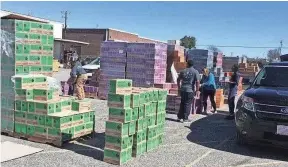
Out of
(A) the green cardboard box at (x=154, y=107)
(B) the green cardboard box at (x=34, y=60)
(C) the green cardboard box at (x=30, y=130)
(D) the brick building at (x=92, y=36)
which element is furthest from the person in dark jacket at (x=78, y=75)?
(D) the brick building at (x=92, y=36)

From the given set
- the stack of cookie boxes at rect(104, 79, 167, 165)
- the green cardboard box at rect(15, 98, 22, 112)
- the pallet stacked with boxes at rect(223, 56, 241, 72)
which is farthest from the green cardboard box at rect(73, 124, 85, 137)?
the pallet stacked with boxes at rect(223, 56, 241, 72)

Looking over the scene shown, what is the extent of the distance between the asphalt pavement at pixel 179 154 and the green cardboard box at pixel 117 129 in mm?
583

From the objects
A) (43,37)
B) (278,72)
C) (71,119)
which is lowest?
(71,119)

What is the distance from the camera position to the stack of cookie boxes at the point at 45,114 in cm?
754

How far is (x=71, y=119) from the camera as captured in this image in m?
7.71

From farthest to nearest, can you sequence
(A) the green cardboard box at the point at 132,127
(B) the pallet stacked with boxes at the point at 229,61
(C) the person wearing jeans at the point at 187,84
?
(B) the pallet stacked with boxes at the point at 229,61 < (C) the person wearing jeans at the point at 187,84 < (A) the green cardboard box at the point at 132,127

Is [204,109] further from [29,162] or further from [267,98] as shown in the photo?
[29,162]

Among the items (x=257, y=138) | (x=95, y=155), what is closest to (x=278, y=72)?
(x=257, y=138)

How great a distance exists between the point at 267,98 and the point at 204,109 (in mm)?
6006

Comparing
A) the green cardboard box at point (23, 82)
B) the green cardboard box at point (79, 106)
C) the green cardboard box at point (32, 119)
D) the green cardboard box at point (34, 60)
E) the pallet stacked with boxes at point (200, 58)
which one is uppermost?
the pallet stacked with boxes at point (200, 58)

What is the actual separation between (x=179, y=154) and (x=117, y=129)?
163 centimetres

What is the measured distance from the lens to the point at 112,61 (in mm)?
14852

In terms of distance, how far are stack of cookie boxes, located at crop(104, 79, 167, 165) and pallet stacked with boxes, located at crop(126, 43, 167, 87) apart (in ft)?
21.6

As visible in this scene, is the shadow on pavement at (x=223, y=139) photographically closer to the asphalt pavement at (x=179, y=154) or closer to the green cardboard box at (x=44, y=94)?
the asphalt pavement at (x=179, y=154)
